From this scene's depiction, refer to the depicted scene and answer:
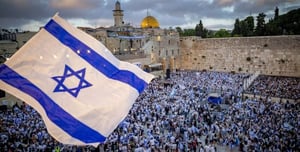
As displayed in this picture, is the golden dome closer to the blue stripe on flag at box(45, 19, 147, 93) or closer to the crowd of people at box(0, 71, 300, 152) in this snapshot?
the crowd of people at box(0, 71, 300, 152)

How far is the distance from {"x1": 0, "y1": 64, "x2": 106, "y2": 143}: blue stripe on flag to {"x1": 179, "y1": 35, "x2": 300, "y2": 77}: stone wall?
30220mm

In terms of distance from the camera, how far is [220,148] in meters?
10.1

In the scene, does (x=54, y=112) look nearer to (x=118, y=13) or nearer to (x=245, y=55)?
(x=245, y=55)

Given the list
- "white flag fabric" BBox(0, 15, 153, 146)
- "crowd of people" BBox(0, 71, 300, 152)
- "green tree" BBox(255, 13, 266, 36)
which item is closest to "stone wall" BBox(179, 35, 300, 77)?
→ "green tree" BBox(255, 13, 266, 36)

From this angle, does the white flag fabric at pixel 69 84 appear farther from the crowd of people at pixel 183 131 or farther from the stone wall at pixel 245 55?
the stone wall at pixel 245 55

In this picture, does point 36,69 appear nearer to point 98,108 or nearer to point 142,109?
point 98,108

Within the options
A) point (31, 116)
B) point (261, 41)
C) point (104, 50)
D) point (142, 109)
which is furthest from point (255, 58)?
point (104, 50)

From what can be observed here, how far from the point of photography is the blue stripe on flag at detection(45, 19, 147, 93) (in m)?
4.01

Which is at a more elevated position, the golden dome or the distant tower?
the distant tower

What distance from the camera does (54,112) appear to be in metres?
3.59

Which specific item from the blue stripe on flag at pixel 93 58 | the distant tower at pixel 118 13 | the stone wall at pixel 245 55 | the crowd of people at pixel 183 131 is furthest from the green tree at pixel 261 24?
the blue stripe on flag at pixel 93 58

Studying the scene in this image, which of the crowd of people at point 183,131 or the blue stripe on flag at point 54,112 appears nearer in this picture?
the blue stripe on flag at point 54,112

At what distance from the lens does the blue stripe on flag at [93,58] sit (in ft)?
Answer: 13.1

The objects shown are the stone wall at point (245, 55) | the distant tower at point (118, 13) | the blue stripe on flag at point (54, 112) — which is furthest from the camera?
the distant tower at point (118, 13)
